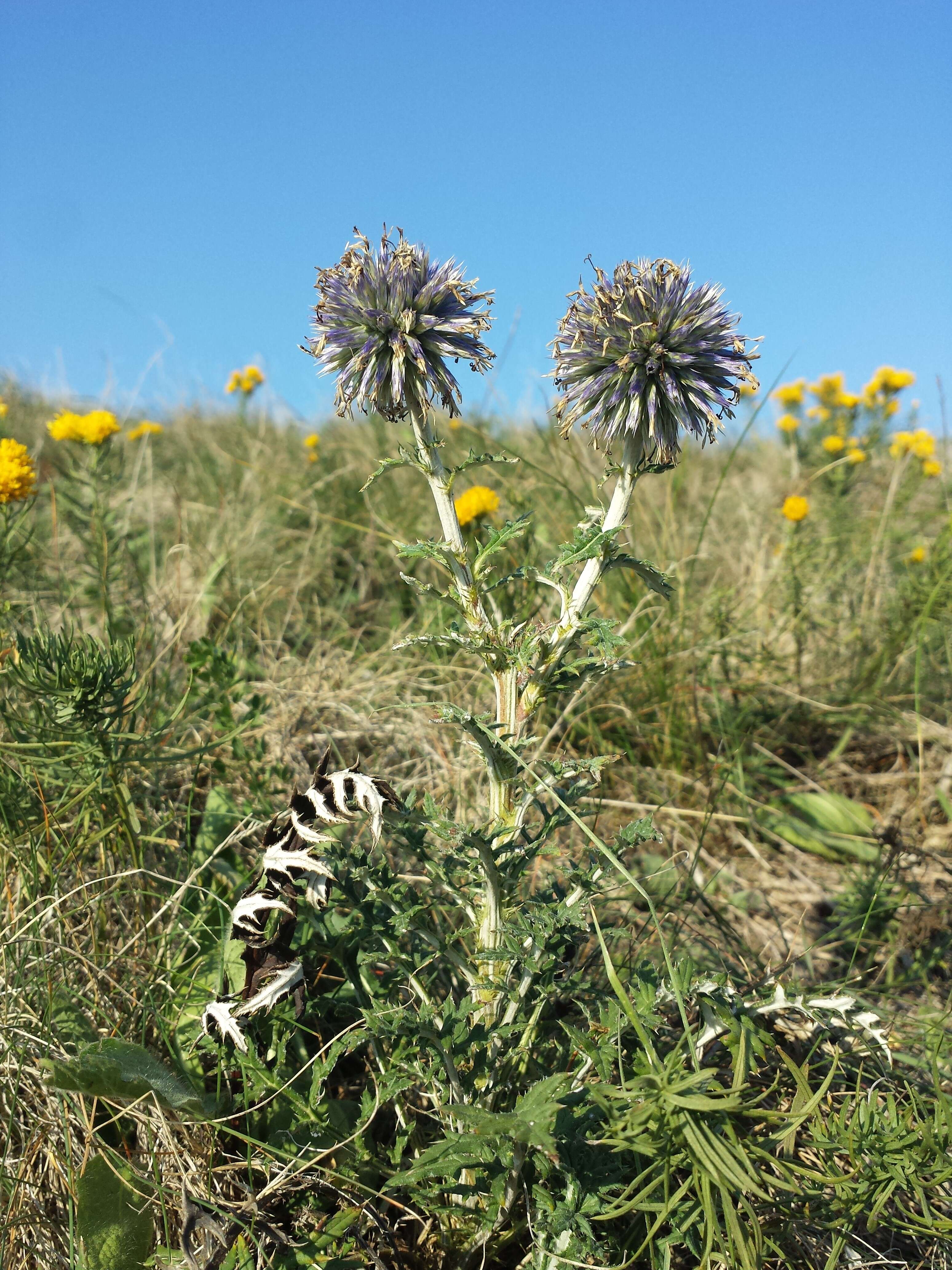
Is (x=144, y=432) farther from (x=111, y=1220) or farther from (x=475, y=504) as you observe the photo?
(x=111, y=1220)

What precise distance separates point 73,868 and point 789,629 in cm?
344

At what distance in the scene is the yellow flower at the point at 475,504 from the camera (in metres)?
3.54

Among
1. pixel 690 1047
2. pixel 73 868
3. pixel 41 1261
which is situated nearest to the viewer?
pixel 690 1047

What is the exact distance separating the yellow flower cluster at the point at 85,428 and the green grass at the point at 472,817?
0.11m

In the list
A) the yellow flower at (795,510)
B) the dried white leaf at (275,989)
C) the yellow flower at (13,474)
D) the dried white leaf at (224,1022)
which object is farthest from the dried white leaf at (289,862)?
the yellow flower at (795,510)

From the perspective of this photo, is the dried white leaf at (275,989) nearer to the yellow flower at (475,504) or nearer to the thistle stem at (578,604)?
the thistle stem at (578,604)

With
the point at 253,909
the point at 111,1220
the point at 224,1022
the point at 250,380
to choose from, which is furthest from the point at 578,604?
the point at 250,380

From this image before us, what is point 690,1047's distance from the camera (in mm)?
1414

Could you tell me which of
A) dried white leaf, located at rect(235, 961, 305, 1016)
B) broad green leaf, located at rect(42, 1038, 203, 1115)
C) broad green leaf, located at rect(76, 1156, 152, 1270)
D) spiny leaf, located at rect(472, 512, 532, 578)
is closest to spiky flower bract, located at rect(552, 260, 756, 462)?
spiny leaf, located at rect(472, 512, 532, 578)

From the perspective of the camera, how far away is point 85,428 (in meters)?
3.89

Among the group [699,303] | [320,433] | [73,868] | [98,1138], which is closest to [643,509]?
[699,303]

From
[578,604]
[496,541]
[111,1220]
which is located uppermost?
[496,541]

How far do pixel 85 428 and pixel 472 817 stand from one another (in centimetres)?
261

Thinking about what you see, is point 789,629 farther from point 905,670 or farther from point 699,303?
point 699,303
